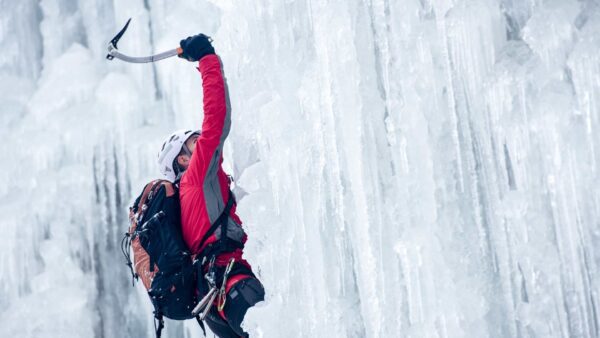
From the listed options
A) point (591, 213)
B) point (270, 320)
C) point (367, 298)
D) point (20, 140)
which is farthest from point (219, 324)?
point (20, 140)

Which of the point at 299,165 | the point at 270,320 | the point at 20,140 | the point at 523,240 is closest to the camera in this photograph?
the point at 523,240

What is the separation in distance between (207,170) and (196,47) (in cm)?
55

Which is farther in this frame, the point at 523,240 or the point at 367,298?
the point at 367,298

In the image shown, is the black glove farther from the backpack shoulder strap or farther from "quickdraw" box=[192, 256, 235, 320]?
"quickdraw" box=[192, 256, 235, 320]

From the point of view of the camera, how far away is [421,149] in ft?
9.69

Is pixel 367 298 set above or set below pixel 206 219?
below

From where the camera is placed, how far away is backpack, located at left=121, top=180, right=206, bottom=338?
2.70 m

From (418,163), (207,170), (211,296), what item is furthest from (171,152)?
(418,163)

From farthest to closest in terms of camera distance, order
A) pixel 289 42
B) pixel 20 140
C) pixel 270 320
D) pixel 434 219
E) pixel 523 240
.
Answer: pixel 20 140
pixel 289 42
pixel 270 320
pixel 434 219
pixel 523 240

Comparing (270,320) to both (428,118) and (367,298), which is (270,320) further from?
(428,118)

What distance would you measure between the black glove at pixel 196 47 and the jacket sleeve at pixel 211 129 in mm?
78

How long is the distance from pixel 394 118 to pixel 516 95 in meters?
0.55

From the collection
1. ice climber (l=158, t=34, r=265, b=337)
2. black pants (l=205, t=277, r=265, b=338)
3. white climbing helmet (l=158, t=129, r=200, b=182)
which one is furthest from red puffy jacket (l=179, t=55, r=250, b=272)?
white climbing helmet (l=158, t=129, r=200, b=182)

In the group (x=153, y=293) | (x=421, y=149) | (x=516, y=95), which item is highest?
(x=516, y=95)
